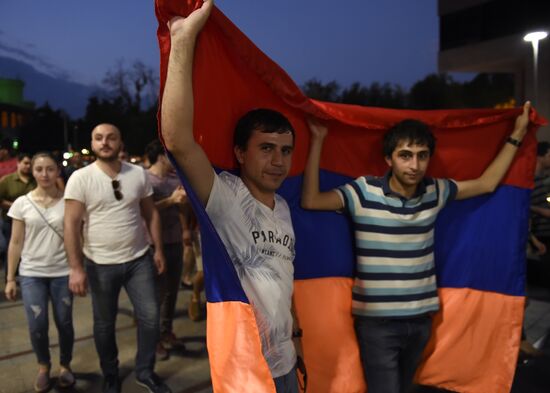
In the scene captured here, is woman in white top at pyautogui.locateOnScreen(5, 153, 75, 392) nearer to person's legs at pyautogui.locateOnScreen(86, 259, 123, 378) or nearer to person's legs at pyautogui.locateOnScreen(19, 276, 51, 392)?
person's legs at pyautogui.locateOnScreen(19, 276, 51, 392)

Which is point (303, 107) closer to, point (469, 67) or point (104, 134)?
point (104, 134)

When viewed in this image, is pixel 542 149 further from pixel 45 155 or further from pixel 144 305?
pixel 45 155

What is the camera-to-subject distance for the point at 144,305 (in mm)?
3867

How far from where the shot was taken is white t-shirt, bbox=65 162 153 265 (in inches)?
147

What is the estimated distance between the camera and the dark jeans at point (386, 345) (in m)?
2.75

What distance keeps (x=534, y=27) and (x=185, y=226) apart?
71.6 ft

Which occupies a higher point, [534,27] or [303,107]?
[534,27]

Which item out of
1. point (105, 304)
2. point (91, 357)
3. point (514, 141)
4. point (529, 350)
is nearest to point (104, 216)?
point (105, 304)

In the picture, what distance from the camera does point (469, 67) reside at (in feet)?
80.5

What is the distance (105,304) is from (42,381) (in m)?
0.98

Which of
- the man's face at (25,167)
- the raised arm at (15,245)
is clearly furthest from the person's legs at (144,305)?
the man's face at (25,167)

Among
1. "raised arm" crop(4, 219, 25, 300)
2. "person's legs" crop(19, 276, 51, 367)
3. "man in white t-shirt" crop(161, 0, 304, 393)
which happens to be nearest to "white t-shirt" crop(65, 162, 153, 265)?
"person's legs" crop(19, 276, 51, 367)

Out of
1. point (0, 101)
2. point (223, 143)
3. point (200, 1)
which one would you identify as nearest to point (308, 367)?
point (223, 143)

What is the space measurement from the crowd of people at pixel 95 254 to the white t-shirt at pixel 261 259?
75.9 inches
